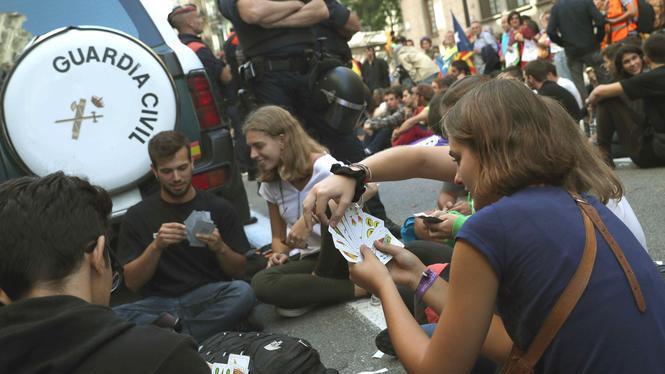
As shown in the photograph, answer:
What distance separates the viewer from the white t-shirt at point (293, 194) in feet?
15.8

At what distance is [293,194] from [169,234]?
34.6 inches

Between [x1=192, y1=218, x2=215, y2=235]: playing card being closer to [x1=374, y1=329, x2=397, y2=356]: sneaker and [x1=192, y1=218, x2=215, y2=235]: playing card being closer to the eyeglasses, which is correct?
[x1=374, y1=329, x2=397, y2=356]: sneaker

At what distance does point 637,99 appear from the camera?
7453mm

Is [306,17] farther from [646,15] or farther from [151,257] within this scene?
[646,15]

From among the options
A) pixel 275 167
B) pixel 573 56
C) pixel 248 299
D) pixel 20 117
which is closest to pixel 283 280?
pixel 248 299

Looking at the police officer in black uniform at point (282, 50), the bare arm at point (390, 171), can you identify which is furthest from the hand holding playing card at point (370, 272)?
the police officer in black uniform at point (282, 50)

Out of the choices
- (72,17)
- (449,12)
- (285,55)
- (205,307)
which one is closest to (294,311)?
(205,307)

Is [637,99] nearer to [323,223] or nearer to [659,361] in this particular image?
[323,223]

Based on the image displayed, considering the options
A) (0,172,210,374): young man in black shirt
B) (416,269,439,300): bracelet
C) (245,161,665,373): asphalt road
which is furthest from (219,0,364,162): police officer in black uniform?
(0,172,210,374): young man in black shirt

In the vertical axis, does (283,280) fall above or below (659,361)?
below

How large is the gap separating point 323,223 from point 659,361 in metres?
1.19

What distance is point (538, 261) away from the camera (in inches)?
81.2

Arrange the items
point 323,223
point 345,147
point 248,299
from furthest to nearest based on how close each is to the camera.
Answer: point 345,147 → point 248,299 → point 323,223

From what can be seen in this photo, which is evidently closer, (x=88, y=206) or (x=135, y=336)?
(x=135, y=336)
